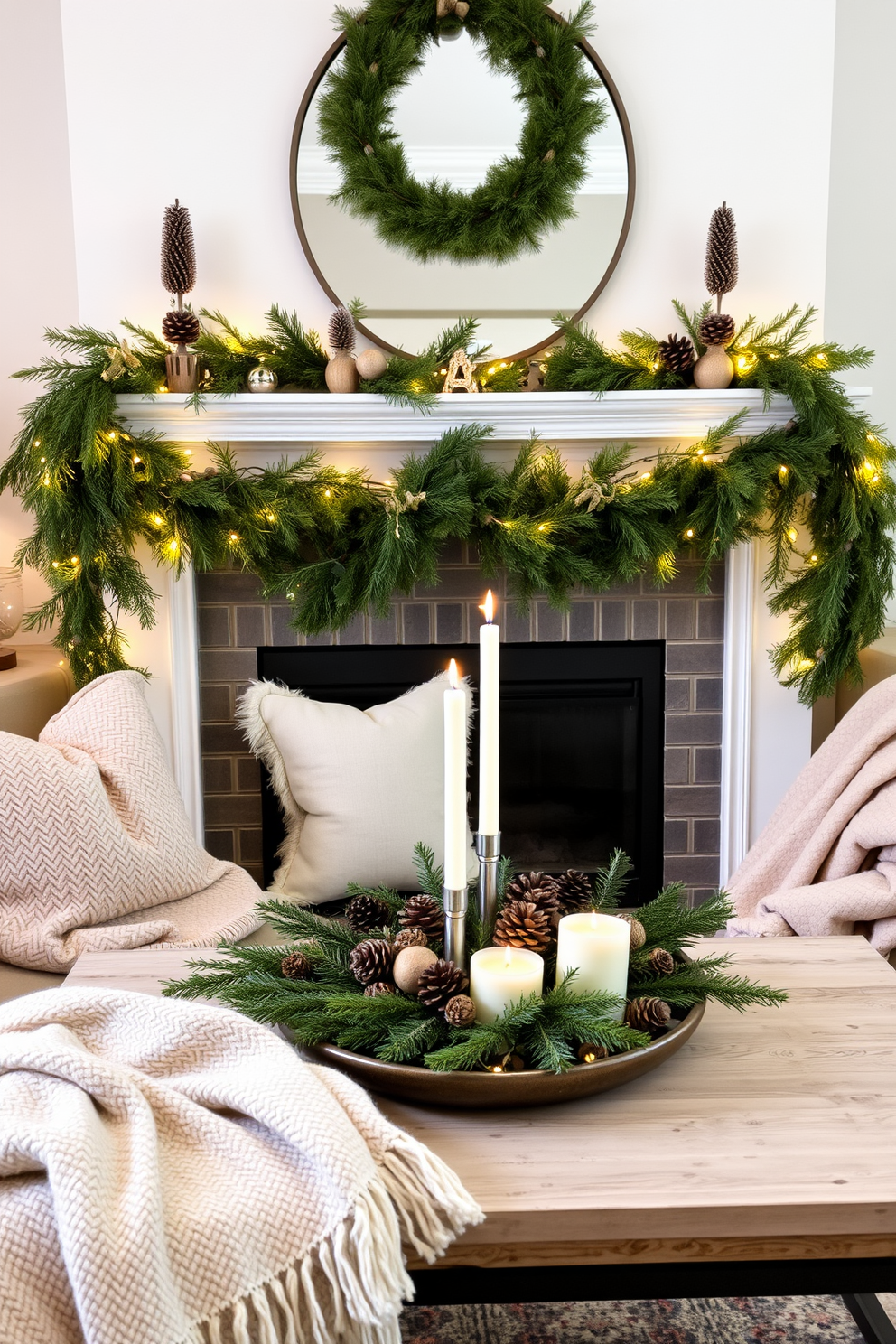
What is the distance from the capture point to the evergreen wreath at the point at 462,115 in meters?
2.15

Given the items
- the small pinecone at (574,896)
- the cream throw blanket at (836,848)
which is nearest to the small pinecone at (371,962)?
the small pinecone at (574,896)

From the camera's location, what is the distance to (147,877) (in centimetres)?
169

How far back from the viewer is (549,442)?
229cm

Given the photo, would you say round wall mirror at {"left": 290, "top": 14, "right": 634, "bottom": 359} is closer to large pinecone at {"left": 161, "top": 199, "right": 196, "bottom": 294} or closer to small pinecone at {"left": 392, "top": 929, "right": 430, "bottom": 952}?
large pinecone at {"left": 161, "top": 199, "right": 196, "bottom": 294}

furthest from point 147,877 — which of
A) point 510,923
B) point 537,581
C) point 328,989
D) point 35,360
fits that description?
point 35,360

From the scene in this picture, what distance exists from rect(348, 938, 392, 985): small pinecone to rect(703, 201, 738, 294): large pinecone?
5.41 ft

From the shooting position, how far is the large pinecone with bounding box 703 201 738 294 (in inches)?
85.2

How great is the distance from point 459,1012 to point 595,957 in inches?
5.6

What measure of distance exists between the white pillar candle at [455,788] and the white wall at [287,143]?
149cm

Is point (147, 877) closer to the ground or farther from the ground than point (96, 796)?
closer to the ground

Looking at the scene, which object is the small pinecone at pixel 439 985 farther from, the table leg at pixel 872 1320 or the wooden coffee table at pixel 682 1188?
the table leg at pixel 872 1320

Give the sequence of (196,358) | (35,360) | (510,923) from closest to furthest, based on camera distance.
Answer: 1. (510,923)
2. (196,358)
3. (35,360)

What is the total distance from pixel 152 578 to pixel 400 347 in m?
0.72

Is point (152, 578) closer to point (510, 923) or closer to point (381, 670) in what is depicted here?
point (381, 670)
